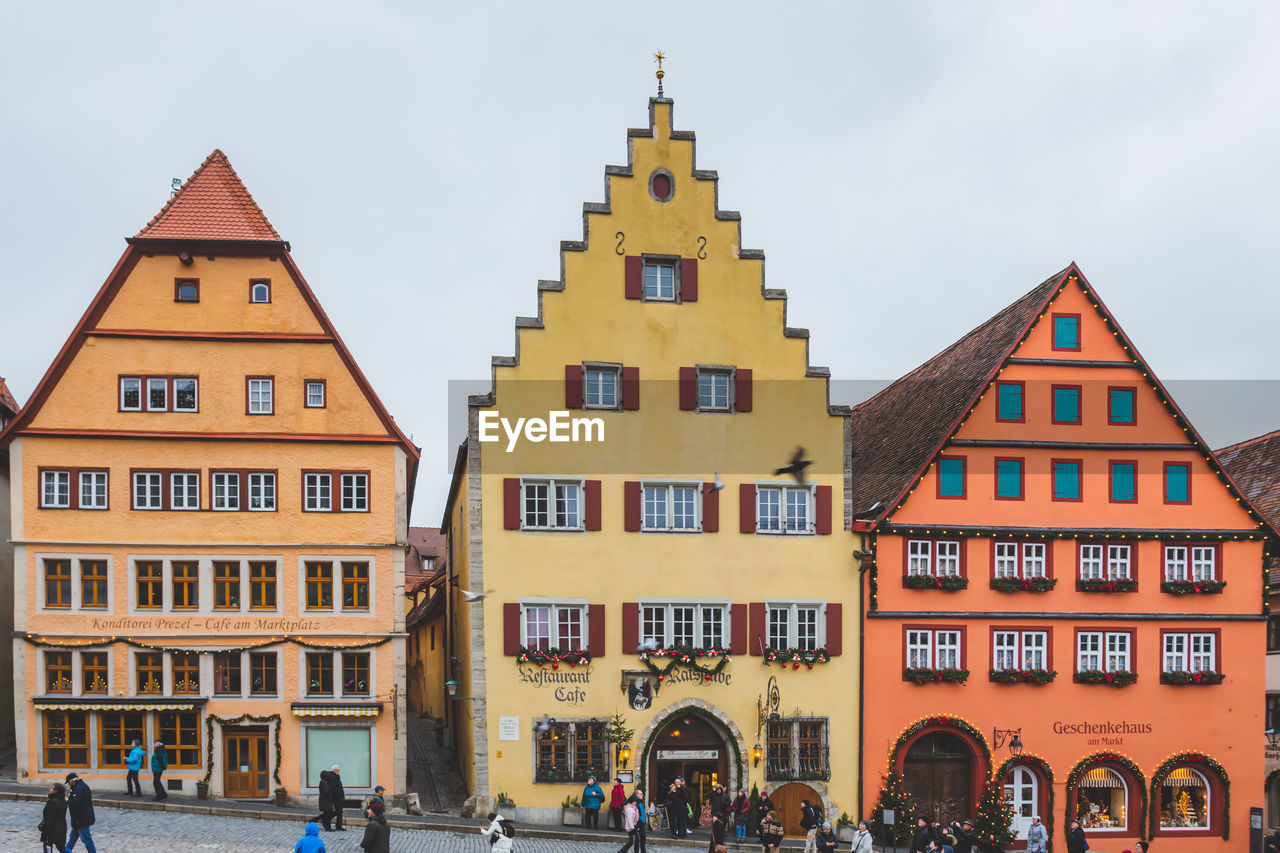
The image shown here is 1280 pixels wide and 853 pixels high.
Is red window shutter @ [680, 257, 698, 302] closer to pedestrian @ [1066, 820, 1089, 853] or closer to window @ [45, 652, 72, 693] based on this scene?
pedestrian @ [1066, 820, 1089, 853]

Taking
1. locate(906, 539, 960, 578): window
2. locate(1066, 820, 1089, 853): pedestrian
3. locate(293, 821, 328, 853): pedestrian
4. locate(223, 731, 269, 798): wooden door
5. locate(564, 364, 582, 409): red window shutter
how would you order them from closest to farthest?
1. locate(293, 821, 328, 853): pedestrian
2. locate(1066, 820, 1089, 853): pedestrian
3. locate(223, 731, 269, 798): wooden door
4. locate(564, 364, 582, 409): red window shutter
5. locate(906, 539, 960, 578): window

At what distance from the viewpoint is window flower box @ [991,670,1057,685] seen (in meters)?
31.7

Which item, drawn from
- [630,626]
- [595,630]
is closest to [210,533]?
[595,630]

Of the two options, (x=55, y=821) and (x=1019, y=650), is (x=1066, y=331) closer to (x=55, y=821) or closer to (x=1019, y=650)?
(x=1019, y=650)

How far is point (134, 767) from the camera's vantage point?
90.8 ft

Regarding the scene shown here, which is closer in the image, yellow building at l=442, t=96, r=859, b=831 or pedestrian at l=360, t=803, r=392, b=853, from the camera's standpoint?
pedestrian at l=360, t=803, r=392, b=853

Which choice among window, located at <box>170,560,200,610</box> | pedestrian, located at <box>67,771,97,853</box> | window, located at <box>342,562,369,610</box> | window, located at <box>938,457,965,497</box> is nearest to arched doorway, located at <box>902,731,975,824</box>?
window, located at <box>938,457,965,497</box>

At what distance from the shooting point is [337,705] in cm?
2961

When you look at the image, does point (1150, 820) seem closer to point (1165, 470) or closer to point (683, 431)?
point (1165, 470)

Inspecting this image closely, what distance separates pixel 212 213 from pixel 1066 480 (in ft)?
71.9

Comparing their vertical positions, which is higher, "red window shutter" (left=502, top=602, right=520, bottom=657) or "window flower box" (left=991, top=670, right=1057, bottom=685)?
"red window shutter" (left=502, top=602, right=520, bottom=657)

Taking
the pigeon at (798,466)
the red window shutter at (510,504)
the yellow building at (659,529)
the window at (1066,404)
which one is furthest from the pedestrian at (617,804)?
the window at (1066,404)

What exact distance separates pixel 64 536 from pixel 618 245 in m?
14.5

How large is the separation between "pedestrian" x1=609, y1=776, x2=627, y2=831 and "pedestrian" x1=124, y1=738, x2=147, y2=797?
33.8 feet
